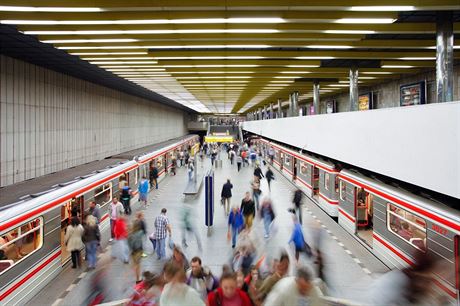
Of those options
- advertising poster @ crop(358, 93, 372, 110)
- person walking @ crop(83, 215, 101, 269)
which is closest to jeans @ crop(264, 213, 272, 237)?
person walking @ crop(83, 215, 101, 269)

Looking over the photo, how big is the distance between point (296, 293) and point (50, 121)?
13.8 metres

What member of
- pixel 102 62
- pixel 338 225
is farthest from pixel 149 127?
pixel 338 225

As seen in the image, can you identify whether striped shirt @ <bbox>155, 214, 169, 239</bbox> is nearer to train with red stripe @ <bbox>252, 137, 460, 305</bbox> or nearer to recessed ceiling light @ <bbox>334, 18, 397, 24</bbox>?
train with red stripe @ <bbox>252, 137, 460, 305</bbox>

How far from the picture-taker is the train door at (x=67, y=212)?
832cm

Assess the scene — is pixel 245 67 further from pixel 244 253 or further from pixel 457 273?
pixel 457 273

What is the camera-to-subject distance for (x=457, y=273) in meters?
5.38

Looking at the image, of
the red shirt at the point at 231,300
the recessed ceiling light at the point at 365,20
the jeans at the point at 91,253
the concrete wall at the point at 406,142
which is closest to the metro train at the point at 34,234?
the jeans at the point at 91,253

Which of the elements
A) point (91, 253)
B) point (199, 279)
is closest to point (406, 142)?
point (199, 279)

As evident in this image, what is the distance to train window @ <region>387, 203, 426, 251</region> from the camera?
6.62 metres

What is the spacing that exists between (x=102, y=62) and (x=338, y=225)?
31.6ft

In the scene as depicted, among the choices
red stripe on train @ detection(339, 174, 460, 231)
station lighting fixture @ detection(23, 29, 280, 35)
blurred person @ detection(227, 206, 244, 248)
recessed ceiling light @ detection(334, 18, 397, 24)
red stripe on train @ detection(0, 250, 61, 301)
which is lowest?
red stripe on train @ detection(0, 250, 61, 301)

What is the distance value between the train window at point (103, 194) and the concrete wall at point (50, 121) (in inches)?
121

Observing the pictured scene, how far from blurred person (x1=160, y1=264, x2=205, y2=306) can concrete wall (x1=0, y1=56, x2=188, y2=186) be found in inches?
400

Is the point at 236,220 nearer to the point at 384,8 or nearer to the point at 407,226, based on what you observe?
the point at 407,226
